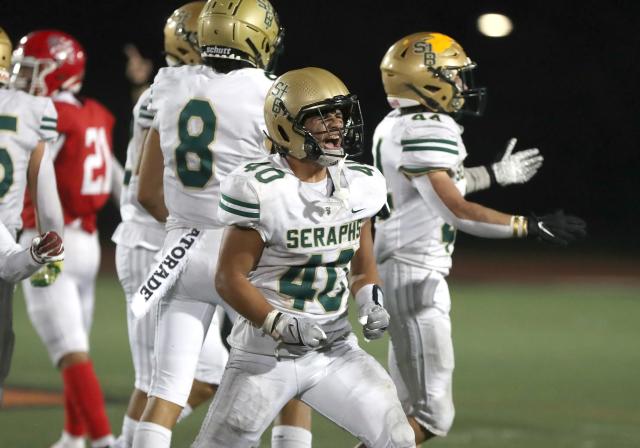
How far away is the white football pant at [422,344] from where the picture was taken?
4820 mm

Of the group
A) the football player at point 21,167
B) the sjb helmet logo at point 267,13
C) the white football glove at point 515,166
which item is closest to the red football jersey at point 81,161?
the football player at point 21,167

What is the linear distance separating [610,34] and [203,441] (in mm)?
13830

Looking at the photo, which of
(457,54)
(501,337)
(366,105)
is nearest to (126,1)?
(366,105)

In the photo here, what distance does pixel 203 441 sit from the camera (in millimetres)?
3572

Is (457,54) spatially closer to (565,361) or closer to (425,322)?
(425,322)

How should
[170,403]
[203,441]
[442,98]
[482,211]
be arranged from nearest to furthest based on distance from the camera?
[203,441] → [170,403] → [482,211] → [442,98]

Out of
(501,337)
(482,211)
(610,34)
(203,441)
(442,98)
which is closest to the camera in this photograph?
(203,441)

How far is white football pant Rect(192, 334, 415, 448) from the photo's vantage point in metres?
3.57

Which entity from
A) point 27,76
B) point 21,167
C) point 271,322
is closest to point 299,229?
point 271,322

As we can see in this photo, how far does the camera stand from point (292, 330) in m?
3.52

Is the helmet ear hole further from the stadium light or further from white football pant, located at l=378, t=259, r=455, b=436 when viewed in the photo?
the stadium light

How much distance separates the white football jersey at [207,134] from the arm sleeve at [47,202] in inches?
22.6

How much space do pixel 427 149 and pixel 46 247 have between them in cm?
148

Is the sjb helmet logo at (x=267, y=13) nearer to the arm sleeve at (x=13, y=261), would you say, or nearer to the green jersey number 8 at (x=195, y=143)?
the green jersey number 8 at (x=195, y=143)
